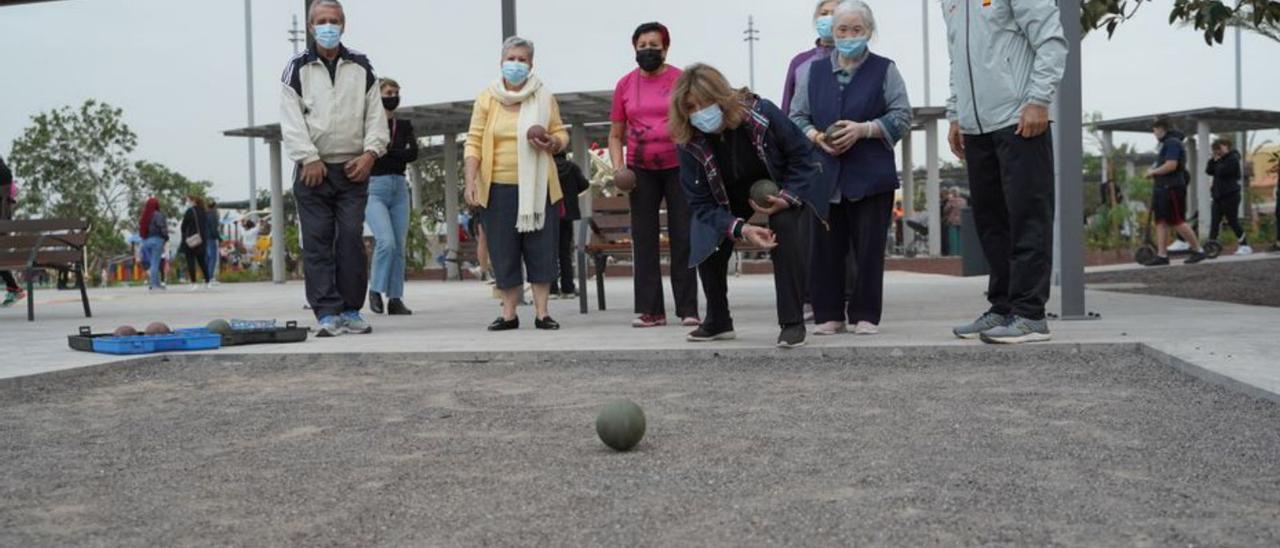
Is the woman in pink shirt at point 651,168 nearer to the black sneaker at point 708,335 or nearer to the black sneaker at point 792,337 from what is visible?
the black sneaker at point 708,335

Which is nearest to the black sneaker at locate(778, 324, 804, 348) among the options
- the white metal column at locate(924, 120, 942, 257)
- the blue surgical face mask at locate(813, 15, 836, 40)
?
the blue surgical face mask at locate(813, 15, 836, 40)

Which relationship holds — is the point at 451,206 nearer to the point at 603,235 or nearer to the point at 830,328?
the point at 603,235

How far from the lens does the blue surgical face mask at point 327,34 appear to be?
7.88m

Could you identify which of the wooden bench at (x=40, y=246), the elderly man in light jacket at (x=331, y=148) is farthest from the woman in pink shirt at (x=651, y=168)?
the wooden bench at (x=40, y=246)

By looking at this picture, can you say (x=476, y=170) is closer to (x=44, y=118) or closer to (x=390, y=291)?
(x=390, y=291)

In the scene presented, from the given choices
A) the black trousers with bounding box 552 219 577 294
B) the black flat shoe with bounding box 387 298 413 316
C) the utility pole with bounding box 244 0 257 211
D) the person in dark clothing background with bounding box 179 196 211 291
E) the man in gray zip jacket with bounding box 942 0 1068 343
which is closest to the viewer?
the man in gray zip jacket with bounding box 942 0 1068 343

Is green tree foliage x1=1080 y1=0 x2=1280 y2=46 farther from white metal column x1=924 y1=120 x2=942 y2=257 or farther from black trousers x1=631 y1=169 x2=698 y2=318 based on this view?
white metal column x1=924 y1=120 x2=942 y2=257

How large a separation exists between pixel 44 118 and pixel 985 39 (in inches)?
1589

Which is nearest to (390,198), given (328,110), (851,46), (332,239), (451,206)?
(332,239)

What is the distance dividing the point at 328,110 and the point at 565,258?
5017 millimetres

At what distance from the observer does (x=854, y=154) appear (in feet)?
22.9

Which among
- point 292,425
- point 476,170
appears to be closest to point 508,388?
point 292,425

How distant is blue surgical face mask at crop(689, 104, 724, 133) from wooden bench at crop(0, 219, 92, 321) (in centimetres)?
628

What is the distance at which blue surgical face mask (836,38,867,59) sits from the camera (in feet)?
22.8
